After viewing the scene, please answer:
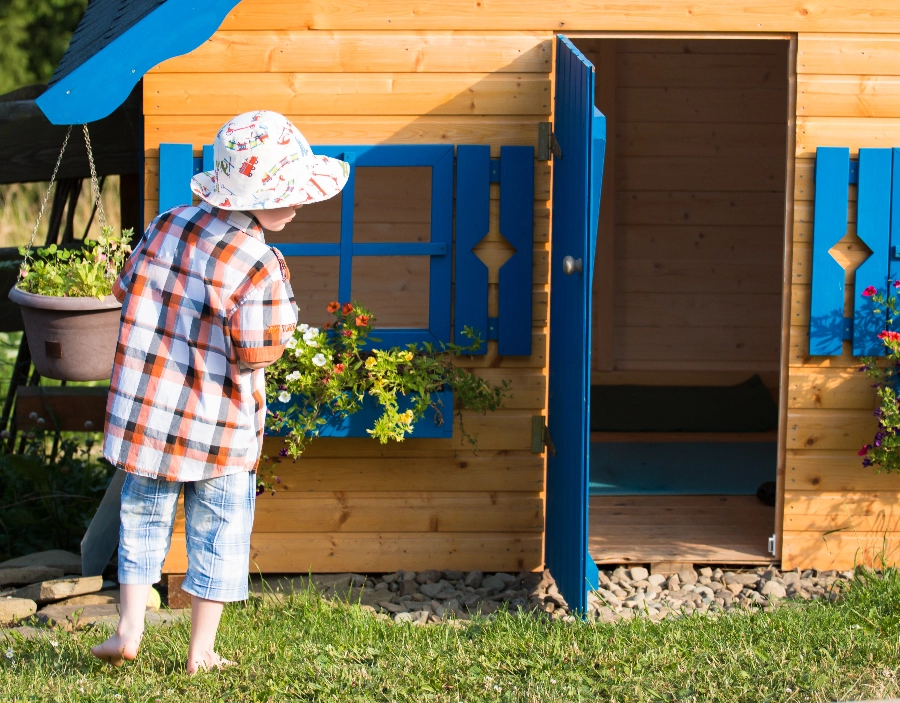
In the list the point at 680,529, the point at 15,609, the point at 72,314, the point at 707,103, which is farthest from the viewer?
the point at 707,103

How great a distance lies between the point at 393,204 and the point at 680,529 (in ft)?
11.1

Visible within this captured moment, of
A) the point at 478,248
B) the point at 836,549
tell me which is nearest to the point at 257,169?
the point at 478,248

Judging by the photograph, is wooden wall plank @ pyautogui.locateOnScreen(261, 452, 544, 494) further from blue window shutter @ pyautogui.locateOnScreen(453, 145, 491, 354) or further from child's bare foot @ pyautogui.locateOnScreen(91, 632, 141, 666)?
child's bare foot @ pyautogui.locateOnScreen(91, 632, 141, 666)

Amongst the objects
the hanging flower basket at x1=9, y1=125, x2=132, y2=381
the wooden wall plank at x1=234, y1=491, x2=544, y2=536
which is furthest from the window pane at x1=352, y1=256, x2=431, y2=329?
the hanging flower basket at x1=9, y1=125, x2=132, y2=381

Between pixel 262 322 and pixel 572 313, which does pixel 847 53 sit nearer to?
pixel 572 313

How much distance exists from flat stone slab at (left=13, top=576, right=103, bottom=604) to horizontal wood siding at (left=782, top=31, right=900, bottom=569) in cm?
314

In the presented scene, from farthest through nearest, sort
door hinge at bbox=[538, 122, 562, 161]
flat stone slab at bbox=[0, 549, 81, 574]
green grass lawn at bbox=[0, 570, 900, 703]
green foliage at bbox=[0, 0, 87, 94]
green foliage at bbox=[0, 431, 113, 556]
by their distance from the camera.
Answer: green foliage at bbox=[0, 0, 87, 94] → green foliage at bbox=[0, 431, 113, 556] → flat stone slab at bbox=[0, 549, 81, 574] → door hinge at bbox=[538, 122, 562, 161] → green grass lawn at bbox=[0, 570, 900, 703]

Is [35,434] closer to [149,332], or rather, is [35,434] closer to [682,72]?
[149,332]

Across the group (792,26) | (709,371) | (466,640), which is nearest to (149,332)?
(466,640)

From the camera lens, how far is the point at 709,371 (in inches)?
318

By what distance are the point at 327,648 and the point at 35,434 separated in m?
3.18

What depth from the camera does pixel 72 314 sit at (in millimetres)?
4051

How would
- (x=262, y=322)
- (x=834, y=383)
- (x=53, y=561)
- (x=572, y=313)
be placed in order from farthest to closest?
(x=53, y=561)
(x=834, y=383)
(x=572, y=313)
(x=262, y=322)

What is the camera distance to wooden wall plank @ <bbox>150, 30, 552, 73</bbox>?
4.67 metres
